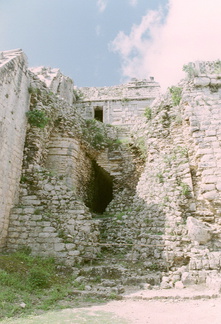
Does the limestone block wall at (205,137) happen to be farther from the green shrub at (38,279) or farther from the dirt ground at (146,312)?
the green shrub at (38,279)

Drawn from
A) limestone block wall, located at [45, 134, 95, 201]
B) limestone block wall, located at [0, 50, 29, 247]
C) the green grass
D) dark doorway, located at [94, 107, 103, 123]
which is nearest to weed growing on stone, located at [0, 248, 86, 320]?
the green grass

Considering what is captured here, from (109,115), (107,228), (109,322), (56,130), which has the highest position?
(109,115)

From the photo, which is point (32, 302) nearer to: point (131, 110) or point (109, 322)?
point (109, 322)

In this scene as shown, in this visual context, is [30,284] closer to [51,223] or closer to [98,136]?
[51,223]

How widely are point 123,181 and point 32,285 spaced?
619 cm

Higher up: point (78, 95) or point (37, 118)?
point (78, 95)

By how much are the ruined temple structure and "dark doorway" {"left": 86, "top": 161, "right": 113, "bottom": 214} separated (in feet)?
0.41

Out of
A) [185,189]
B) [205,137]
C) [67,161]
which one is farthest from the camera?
[67,161]

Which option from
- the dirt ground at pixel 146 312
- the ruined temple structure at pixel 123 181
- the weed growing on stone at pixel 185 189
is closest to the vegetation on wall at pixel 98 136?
the ruined temple structure at pixel 123 181

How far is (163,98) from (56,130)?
4450 mm

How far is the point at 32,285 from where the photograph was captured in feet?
18.7

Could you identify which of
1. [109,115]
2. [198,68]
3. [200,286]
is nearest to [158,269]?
[200,286]

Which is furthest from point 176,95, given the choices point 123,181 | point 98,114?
point 98,114

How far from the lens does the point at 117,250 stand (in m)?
8.47
